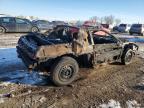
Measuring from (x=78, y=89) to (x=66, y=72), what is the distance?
62 centimetres

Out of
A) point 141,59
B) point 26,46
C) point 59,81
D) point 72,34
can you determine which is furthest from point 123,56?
point 26,46

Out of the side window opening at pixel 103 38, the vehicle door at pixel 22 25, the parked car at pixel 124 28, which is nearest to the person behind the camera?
the side window opening at pixel 103 38

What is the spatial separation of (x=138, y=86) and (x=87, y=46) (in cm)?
198

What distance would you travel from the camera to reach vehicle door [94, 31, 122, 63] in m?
6.67

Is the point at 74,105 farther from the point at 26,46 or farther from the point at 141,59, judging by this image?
the point at 141,59

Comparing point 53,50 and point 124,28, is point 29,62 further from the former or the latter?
point 124,28

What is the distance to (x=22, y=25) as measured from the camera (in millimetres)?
17391

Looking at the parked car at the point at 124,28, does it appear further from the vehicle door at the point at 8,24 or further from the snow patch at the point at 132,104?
the snow patch at the point at 132,104

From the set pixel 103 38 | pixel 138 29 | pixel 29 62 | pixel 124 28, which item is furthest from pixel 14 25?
pixel 124 28

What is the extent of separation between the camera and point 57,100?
15.8 feet

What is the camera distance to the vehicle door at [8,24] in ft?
54.6

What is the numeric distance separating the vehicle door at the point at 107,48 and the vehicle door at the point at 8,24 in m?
10.9

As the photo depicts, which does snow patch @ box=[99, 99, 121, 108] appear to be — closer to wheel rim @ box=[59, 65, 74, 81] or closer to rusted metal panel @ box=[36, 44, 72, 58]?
wheel rim @ box=[59, 65, 74, 81]

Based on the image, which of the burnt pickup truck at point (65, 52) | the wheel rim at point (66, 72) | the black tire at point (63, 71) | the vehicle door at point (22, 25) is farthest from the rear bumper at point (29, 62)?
the vehicle door at point (22, 25)
